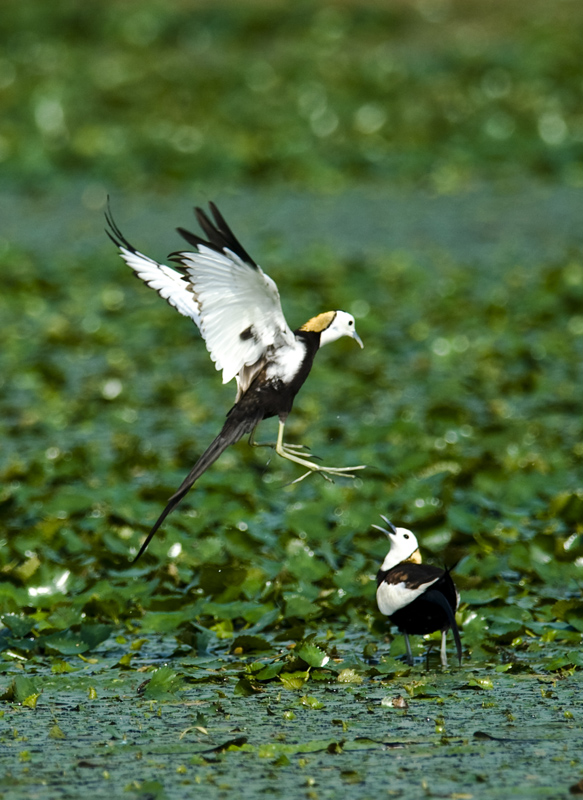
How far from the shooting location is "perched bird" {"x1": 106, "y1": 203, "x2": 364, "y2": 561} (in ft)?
11.9

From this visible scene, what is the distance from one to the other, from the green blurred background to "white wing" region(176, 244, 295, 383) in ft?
4.48

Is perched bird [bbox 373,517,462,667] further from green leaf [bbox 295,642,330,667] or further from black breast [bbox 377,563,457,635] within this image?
green leaf [bbox 295,642,330,667]

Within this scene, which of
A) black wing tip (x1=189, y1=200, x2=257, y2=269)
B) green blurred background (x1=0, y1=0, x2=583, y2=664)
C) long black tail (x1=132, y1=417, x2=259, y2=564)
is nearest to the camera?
black wing tip (x1=189, y1=200, x2=257, y2=269)

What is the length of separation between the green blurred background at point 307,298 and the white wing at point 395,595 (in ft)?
1.26

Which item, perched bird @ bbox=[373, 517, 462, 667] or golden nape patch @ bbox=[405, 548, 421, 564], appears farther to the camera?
golden nape patch @ bbox=[405, 548, 421, 564]

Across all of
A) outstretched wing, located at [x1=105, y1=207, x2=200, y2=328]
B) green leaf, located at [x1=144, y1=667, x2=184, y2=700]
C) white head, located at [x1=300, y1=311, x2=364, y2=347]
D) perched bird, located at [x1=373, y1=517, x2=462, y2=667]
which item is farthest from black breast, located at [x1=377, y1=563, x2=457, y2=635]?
outstretched wing, located at [x1=105, y1=207, x2=200, y2=328]

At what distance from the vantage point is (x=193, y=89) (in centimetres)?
1781

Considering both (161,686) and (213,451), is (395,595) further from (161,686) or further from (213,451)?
(213,451)

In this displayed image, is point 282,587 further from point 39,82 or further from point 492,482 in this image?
point 39,82

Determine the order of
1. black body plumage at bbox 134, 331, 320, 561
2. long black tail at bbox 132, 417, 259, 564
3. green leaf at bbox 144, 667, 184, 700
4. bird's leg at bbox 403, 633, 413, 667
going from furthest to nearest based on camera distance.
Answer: bird's leg at bbox 403, 633, 413, 667 → green leaf at bbox 144, 667, 184, 700 → black body plumage at bbox 134, 331, 320, 561 → long black tail at bbox 132, 417, 259, 564

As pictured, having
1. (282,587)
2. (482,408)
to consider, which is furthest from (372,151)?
(282,587)

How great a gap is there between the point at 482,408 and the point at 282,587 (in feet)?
9.94

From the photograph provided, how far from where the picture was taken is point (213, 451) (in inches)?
147

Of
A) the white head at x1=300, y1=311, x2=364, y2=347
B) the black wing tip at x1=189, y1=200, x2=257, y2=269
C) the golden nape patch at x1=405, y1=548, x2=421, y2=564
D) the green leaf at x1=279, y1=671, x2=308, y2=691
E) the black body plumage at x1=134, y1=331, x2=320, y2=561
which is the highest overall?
the black wing tip at x1=189, y1=200, x2=257, y2=269
